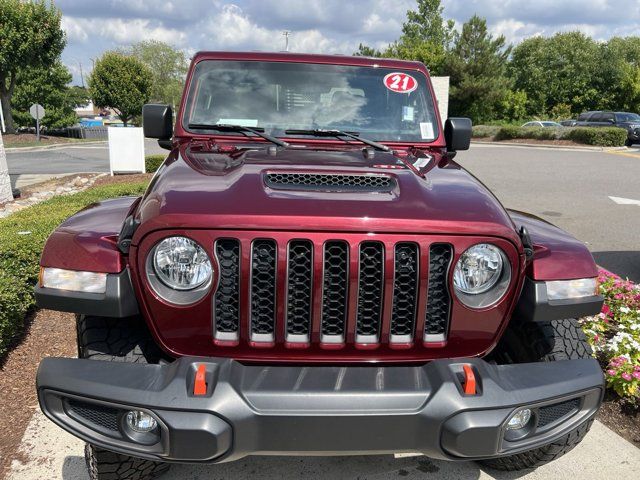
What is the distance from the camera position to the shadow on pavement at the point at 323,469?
2576 mm

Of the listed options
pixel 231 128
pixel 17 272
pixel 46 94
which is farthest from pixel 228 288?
pixel 46 94

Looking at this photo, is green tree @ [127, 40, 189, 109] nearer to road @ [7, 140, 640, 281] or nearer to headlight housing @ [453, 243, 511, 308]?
road @ [7, 140, 640, 281]

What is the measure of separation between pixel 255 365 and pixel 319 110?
5.91 feet

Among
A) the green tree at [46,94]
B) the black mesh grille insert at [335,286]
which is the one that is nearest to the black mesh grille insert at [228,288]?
the black mesh grille insert at [335,286]

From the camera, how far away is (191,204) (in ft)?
6.22

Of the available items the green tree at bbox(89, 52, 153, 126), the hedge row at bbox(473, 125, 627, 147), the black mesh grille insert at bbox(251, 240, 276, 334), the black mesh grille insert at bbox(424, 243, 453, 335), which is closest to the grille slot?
the black mesh grille insert at bbox(251, 240, 276, 334)

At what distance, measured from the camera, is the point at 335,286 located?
191cm

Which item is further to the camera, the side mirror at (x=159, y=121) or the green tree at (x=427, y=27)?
the green tree at (x=427, y=27)

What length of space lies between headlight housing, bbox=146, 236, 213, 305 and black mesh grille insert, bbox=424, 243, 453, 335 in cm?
78

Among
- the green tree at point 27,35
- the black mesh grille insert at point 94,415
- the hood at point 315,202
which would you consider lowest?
the black mesh grille insert at point 94,415

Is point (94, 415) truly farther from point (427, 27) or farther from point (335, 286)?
point (427, 27)

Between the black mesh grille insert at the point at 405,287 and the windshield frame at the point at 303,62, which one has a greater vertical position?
the windshield frame at the point at 303,62

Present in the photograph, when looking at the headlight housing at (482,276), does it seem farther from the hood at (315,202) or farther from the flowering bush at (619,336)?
the flowering bush at (619,336)

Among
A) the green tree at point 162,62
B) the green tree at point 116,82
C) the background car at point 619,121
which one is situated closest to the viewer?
the background car at point 619,121
